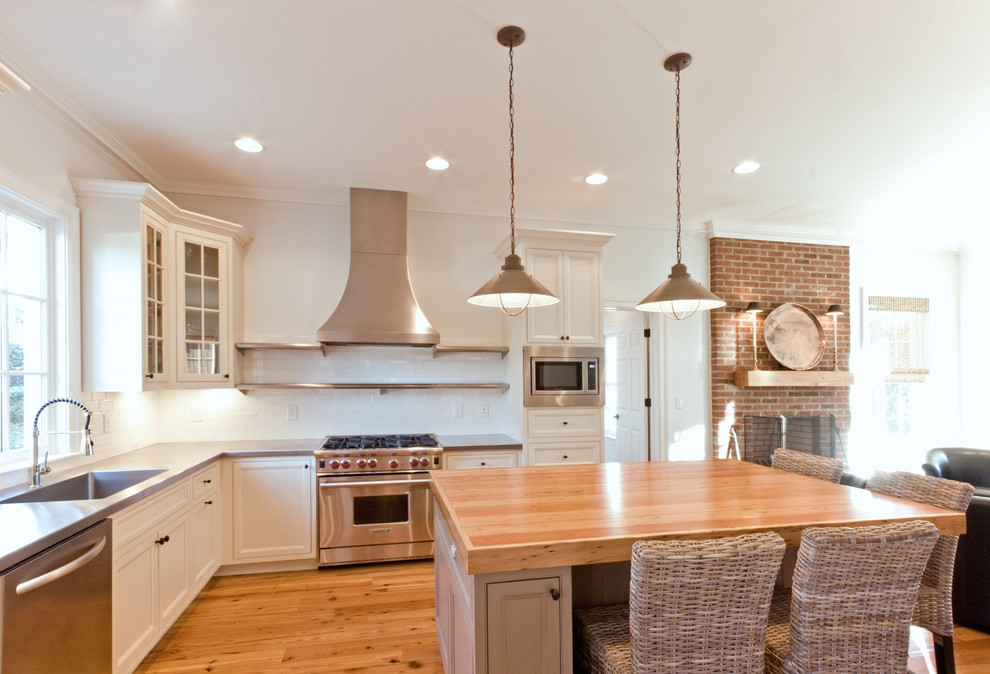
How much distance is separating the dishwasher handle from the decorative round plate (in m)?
5.13

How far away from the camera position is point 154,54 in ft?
7.48

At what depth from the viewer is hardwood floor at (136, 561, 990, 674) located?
253 cm

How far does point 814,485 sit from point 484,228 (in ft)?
10.2

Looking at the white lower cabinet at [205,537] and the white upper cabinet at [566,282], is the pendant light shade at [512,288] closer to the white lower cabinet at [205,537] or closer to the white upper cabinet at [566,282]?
the white upper cabinet at [566,282]

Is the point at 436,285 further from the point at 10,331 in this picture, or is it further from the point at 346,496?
the point at 10,331

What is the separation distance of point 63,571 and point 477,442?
259cm

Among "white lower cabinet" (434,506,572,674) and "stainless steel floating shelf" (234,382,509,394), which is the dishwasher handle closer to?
"white lower cabinet" (434,506,572,674)

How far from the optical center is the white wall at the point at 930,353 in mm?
5473

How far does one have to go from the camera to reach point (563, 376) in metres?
4.03

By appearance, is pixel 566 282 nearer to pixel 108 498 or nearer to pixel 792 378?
pixel 792 378

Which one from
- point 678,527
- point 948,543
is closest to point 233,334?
point 678,527

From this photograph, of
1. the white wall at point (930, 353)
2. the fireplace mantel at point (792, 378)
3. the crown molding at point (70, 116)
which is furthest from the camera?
the white wall at point (930, 353)

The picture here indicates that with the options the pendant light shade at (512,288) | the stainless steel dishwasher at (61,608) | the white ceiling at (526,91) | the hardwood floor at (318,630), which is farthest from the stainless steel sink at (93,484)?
the pendant light shade at (512,288)

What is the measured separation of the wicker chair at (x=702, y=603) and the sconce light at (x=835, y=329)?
4.43 meters
